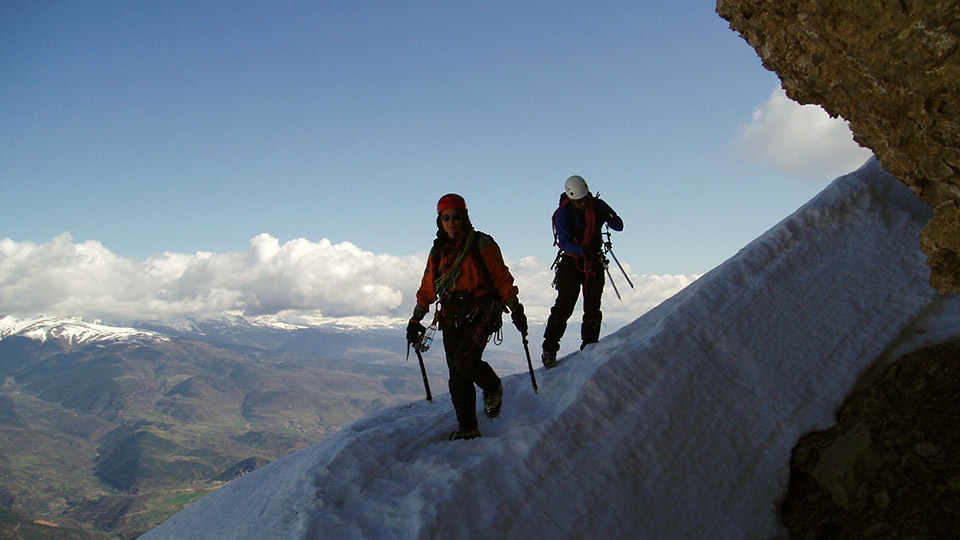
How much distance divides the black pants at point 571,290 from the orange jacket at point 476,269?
251cm

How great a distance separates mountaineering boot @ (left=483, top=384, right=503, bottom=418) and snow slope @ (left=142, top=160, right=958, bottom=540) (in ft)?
0.68

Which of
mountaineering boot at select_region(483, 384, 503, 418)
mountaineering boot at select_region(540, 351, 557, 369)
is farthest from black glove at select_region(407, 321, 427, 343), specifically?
mountaineering boot at select_region(540, 351, 557, 369)

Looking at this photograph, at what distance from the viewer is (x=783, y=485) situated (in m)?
5.68

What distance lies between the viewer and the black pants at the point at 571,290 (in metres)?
9.39

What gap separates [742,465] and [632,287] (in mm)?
5184

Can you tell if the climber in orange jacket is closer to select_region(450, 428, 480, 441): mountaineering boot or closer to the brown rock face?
select_region(450, 428, 480, 441): mountaineering boot

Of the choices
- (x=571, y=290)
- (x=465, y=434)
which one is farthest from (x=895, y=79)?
(x=465, y=434)

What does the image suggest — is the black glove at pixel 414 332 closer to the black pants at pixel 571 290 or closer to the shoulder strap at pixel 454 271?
the shoulder strap at pixel 454 271

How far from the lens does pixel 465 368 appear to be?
7.01 metres

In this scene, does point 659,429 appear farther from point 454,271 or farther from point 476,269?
point 454,271

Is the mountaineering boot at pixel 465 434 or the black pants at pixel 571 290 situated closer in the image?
the mountaineering boot at pixel 465 434

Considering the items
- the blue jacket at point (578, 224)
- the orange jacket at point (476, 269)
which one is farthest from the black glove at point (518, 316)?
the blue jacket at point (578, 224)

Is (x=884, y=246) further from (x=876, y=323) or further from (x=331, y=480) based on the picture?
(x=331, y=480)

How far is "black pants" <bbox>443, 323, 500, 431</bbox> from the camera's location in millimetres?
6910
